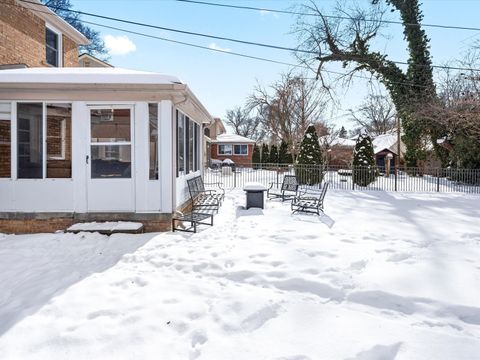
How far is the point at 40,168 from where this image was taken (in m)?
7.46

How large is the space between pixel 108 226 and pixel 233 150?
34.4 meters

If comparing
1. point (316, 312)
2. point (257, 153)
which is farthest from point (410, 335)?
point (257, 153)

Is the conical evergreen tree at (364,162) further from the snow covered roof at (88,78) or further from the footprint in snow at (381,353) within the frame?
the footprint in snow at (381,353)

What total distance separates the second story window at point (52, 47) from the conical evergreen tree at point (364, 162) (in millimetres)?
14740

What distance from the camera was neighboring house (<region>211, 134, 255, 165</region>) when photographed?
4091 centimetres

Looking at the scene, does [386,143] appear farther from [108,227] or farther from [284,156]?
[108,227]

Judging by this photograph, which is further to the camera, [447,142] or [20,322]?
[447,142]

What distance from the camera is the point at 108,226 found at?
7207 mm

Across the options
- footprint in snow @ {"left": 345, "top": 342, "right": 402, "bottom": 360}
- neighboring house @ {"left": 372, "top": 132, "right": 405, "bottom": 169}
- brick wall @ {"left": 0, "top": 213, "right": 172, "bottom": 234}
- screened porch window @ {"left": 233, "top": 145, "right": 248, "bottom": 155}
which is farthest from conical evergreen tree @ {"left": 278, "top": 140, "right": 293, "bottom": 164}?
footprint in snow @ {"left": 345, "top": 342, "right": 402, "bottom": 360}

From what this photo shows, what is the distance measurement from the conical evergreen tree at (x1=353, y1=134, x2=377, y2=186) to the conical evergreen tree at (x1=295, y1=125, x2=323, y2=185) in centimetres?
193

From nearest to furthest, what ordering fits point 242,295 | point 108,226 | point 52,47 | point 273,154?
point 242,295 → point 108,226 → point 52,47 → point 273,154

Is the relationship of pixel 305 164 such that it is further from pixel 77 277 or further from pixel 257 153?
pixel 257 153

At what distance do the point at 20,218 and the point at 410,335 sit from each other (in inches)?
290

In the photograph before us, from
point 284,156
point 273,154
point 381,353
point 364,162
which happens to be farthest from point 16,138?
point 273,154
